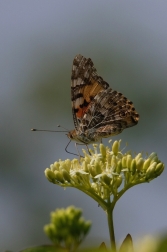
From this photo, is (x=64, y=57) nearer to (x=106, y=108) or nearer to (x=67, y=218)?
(x=106, y=108)

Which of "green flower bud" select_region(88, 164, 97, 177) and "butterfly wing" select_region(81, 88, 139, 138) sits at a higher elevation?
"butterfly wing" select_region(81, 88, 139, 138)

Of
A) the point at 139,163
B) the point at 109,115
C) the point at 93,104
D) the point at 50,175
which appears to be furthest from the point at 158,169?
the point at 93,104

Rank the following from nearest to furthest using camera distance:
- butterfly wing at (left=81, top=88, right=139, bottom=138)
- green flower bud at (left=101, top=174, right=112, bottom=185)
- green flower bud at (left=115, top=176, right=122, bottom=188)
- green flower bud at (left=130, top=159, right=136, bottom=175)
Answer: green flower bud at (left=101, top=174, right=112, bottom=185), green flower bud at (left=115, top=176, right=122, bottom=188), green flower bud at (left=130, top=159, right=136, bottom=175), butterfly wing at (left=81, top=88, right=139, bottom=138)

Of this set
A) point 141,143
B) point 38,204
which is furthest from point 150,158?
point 38,204

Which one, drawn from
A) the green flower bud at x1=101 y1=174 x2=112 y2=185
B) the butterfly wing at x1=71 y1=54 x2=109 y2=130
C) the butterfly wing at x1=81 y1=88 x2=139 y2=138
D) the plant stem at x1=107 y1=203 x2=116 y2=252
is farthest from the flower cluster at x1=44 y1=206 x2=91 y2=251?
the butterfly wing at x1=71 y1=54 x2=109 y2=130

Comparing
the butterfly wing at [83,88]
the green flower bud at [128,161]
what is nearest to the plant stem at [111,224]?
the green flower bud at [128,161]

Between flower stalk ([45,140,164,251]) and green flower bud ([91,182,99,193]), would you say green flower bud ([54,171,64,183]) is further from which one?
green flower bud ([91,182,99,193])

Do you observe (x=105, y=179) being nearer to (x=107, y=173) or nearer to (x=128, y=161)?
(x=107, y=173)
